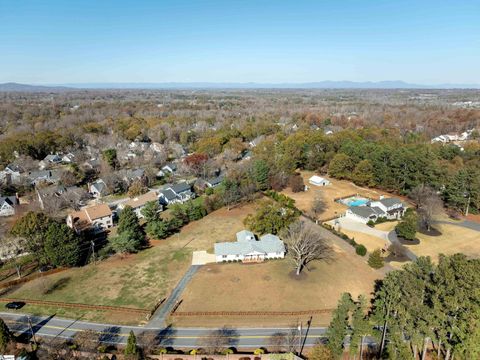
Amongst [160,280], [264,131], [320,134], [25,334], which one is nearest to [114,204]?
[160,280]

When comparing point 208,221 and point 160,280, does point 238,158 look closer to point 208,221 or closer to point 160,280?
point 208,221

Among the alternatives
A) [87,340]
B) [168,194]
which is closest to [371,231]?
[168,194]

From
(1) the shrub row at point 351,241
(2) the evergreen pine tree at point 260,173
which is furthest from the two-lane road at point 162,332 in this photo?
(2) the evergreen pine tree at point 260,173

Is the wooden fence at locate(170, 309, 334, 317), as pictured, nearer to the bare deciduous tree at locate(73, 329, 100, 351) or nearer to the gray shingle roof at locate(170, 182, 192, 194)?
the bare deciduous tree at locate(73, 329, 100, 351)

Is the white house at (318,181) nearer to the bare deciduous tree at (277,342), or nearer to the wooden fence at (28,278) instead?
the bare deciduous tree at (277,342)

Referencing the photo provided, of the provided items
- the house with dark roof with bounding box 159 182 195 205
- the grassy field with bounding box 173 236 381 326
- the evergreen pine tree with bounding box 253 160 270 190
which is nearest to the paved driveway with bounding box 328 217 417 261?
the grassy field with bounding box 173 236 381 326

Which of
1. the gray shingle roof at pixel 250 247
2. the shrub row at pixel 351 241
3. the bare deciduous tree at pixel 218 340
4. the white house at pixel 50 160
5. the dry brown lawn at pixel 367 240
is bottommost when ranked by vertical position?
the dry brown lawn at pixel 367 240
